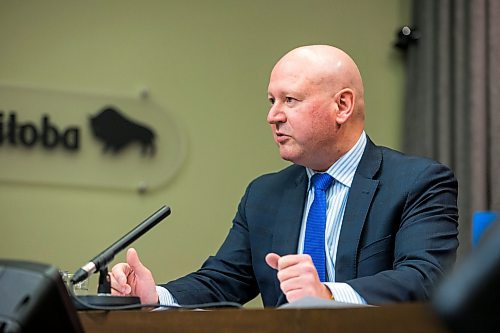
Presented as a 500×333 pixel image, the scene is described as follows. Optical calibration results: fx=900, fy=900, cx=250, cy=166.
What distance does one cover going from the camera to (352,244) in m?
2.09

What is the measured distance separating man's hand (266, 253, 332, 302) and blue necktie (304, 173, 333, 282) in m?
0.47

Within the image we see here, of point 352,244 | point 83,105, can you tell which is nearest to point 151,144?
point 83,105

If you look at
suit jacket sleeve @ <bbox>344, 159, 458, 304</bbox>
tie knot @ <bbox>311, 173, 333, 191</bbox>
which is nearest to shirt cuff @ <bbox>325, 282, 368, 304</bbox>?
suit jacket sleeve @ <bbox>344, 159, 458, 304</bbox>

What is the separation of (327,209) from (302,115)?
249 millimetres

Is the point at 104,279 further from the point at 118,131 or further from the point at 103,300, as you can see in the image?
the point at 118,131

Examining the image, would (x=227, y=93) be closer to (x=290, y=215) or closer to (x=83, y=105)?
(x=83, y=105)

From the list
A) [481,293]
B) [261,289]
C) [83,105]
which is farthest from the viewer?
[83,105]

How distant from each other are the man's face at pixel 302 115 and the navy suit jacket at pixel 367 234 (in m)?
0.10

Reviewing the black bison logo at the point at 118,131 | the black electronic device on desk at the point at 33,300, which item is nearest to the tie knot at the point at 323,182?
the black electronic device on desk at the point at 33,300

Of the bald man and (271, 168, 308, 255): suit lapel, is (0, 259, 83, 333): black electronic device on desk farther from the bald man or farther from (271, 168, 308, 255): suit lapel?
(271, 168, 308, 255): suit lapel

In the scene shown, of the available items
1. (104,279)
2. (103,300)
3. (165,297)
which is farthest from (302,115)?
(103,300)

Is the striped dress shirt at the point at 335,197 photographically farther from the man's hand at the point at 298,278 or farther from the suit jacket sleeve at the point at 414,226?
the man's hand at the point at 298,278

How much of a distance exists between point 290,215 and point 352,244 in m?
0.23

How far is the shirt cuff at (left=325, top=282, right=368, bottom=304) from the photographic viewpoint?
1.71m
